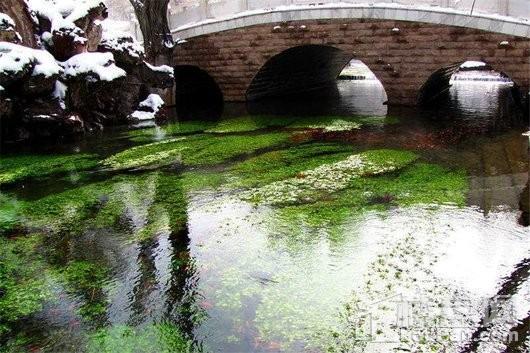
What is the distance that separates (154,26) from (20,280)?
52.4ft

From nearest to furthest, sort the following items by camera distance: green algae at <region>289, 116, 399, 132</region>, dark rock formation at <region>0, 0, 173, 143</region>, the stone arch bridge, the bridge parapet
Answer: dark rock formation at <region>0, 0, 173, 143</region>
green algae at <region>289, 116, 399, 132</region>
the bridge parapet
the stone arch bridge

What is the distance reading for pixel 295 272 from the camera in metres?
6.39

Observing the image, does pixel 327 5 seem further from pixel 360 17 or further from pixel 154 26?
pixel 154 26

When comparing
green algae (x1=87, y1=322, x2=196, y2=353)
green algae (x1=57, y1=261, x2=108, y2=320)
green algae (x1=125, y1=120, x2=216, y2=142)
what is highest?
green algae (x1=125, y1=120, x2=216, y2=142)

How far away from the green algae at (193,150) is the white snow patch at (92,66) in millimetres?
3321

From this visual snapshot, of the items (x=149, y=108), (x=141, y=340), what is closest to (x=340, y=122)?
(x=149, y=108)

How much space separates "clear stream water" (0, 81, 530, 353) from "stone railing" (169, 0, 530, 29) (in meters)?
7.89

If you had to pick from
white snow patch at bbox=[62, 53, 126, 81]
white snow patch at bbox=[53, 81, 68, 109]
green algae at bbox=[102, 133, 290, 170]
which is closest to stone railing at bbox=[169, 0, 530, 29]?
white snow patch at bbox=[62, 53, 126, 81]

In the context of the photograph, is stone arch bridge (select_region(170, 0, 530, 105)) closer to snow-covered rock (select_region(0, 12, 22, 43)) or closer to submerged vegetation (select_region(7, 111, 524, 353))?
submerged vegetation (select_region(7, 111, 524, 353))

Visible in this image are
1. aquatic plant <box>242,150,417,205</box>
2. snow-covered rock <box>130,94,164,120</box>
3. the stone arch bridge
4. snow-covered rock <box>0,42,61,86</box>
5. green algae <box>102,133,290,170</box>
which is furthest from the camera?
snow-covered rock <box>130,94,164,120</box>

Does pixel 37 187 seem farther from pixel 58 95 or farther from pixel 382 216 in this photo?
pixel 382 216

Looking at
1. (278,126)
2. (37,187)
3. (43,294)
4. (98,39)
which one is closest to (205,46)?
(98,39)

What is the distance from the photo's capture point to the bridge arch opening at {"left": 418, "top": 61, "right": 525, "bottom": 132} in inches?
644

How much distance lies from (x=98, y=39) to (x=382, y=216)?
13.8 meters
